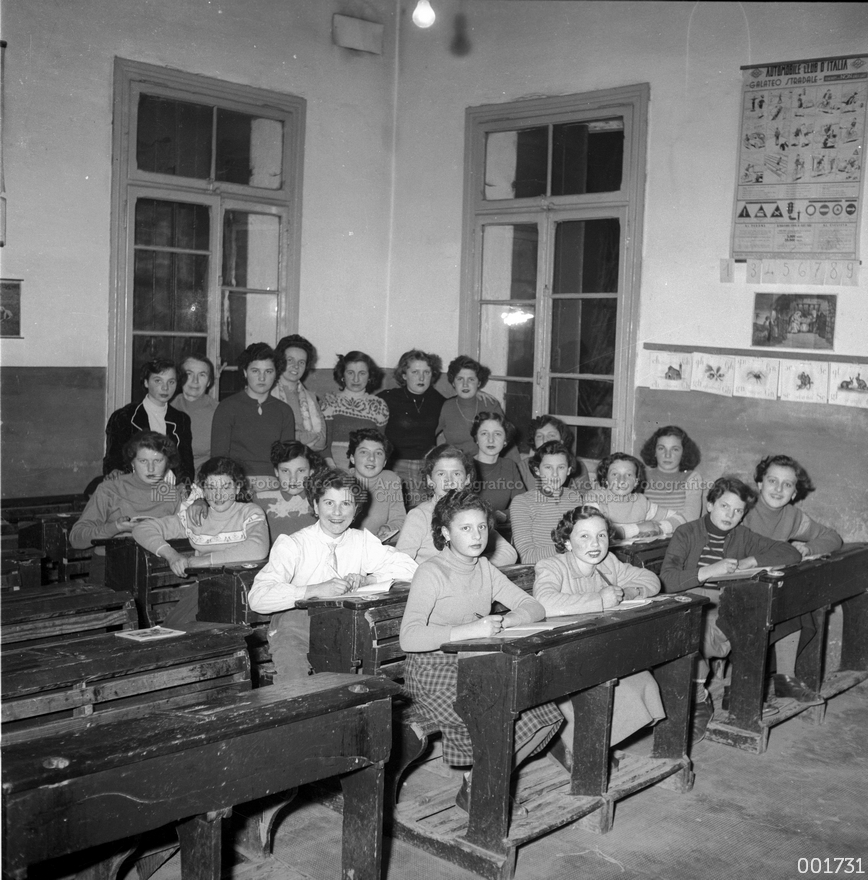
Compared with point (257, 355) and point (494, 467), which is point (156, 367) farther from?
point (494, 467)

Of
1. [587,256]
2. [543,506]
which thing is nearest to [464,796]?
[543,506]

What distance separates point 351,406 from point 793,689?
324 centimetres

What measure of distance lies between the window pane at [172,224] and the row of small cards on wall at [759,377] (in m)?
2.97

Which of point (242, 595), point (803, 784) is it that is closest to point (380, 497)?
point (242, 595)

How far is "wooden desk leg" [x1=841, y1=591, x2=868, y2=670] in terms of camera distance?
5.02 metres

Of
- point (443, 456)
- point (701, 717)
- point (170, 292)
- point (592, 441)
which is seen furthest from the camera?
point (592, 441)

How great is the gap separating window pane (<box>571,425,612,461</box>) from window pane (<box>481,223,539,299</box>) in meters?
1.02

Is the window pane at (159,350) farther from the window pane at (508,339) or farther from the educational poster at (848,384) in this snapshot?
the educational poster at (848,384)

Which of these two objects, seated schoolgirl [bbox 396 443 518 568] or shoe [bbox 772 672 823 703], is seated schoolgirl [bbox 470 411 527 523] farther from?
shoe [bbox 772 672 823 703]

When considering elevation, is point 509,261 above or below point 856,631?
above

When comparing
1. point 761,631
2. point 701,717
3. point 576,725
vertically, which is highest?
point 761,631

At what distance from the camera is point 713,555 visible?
14.9ft

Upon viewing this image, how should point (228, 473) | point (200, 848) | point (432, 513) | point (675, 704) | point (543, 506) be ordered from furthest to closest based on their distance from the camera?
point (543, 506) → point (228, 473) → point (432, 513) → point (675, 704) → point (200, 848)

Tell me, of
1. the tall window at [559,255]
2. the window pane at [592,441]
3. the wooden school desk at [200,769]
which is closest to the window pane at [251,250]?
the tall window at [559,255]
